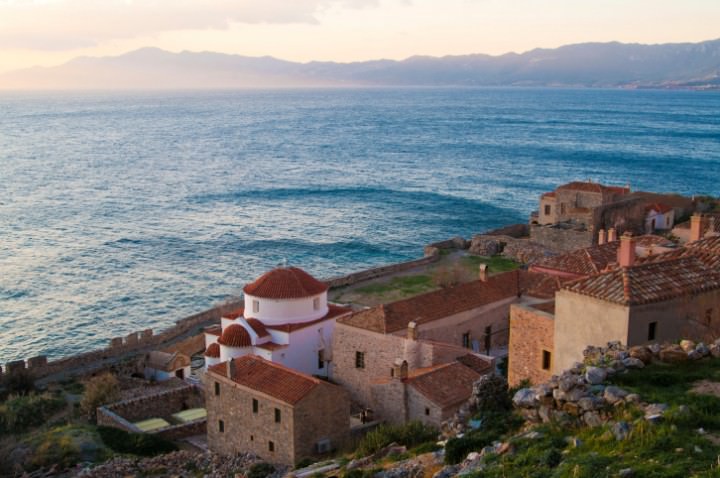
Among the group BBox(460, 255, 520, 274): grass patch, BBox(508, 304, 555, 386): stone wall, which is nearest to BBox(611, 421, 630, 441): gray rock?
BBox(508, 304, 555, 386): stone wall

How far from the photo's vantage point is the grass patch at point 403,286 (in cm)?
4050

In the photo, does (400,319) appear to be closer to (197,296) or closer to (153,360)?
(153,360)

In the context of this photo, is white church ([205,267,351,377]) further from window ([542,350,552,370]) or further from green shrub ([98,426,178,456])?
window ([542,350,552,370])

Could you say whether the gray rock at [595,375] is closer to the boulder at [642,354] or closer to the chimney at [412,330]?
the boulder at [642,354]

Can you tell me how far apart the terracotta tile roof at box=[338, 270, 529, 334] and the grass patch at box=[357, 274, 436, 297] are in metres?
9.82

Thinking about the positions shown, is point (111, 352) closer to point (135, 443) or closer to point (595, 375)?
point (135, 443)

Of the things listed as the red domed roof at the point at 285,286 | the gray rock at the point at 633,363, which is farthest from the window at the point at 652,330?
the red domed roof at the point at 285,286

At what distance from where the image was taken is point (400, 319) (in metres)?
27.1

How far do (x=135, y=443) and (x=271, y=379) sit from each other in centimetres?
450

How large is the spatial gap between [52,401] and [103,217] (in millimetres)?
44590

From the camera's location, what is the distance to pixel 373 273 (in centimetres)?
4366

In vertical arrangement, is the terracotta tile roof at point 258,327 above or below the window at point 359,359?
above

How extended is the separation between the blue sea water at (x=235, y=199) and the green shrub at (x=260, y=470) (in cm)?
2072

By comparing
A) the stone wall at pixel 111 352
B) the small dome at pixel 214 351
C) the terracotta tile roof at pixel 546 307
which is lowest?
the stone wall at pixel 111 352
